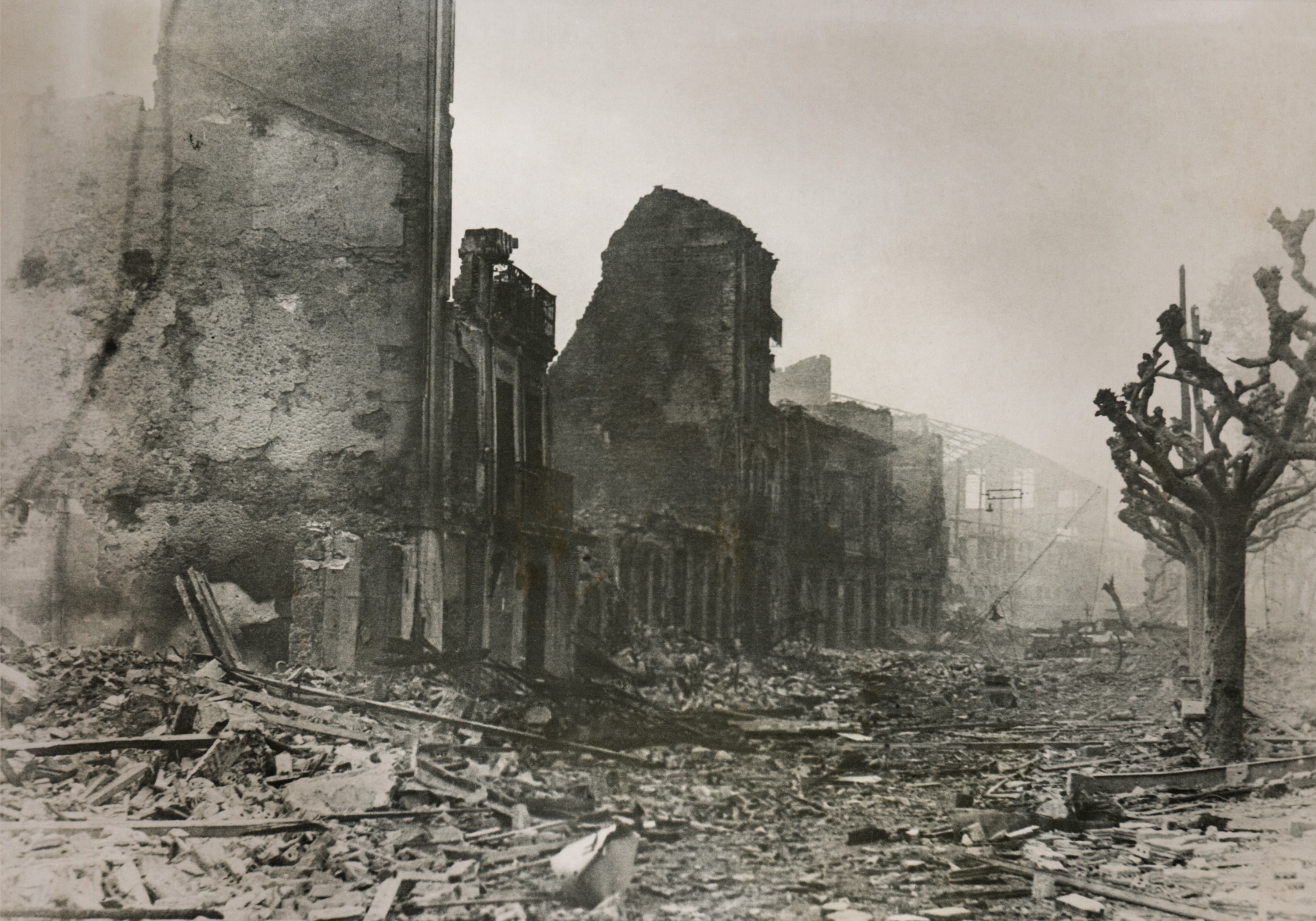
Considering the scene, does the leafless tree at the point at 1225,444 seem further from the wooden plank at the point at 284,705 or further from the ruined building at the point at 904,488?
the wooden plank at the point at 284,705

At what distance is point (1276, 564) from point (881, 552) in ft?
16.6

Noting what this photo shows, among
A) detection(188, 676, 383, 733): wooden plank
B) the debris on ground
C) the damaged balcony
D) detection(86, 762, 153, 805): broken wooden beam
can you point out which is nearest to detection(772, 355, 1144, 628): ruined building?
the damaged balcony

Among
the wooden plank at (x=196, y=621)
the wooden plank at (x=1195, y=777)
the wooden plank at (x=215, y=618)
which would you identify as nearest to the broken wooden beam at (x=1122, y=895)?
the wooden plank at (x=1195, y=777)

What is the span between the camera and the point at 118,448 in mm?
6227

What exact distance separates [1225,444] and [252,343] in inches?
294

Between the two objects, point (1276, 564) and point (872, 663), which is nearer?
point (872, 663)

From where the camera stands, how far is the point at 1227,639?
699cm

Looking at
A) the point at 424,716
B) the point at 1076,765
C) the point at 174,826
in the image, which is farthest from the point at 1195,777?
the point at 174,826

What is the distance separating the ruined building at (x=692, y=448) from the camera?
717 cm

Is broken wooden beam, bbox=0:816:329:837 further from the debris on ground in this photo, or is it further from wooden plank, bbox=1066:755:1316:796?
wooden plank, bbox=1066:755:1316:796

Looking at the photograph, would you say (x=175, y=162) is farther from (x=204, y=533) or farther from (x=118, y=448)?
(x=204, y=533)

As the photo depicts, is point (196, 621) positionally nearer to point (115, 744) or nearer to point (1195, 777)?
point (115, 744)

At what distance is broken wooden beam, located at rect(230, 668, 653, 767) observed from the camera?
20.3 ft

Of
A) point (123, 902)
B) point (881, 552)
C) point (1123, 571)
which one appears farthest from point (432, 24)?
point (1123, 571)
